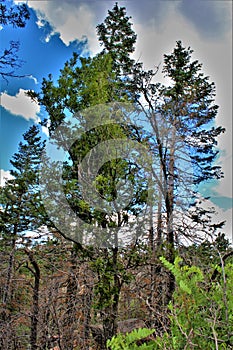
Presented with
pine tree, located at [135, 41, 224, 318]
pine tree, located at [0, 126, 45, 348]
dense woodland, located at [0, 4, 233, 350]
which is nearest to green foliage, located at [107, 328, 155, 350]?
dense woodland, located at [0, 4, 233, 350]

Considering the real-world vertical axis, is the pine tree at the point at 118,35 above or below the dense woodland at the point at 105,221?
above

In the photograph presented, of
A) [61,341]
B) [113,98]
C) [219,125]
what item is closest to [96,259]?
[61,341]

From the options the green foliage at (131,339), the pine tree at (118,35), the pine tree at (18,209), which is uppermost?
the pine tree at (118,35)

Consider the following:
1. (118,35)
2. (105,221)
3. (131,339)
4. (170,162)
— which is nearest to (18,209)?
(170,162)

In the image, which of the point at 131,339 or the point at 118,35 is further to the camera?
the point at 118,35

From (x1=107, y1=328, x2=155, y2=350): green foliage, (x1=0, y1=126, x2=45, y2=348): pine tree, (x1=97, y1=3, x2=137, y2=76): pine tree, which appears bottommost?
(x1=107, y1=328, x2=155, y2=350): green foliage

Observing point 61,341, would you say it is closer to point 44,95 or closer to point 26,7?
point 44,95

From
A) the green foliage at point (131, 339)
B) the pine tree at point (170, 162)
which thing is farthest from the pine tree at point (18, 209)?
the green foliage at point (131, 339)

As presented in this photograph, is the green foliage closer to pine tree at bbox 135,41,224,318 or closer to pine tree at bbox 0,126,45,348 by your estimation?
pine tree at bbox 135,41,224,318

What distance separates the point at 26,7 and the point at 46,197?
4717 mm

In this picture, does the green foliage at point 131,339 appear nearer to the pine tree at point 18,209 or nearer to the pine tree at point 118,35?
the pine tree at point 18,209

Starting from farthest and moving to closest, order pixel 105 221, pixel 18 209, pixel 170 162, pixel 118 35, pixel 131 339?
pixel 118 35 < pixel 18 209 < pixel 170 162 < pixel 105 221 < pixel 131 339

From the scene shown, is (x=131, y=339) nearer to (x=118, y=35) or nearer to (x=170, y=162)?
(x=170, y=162)

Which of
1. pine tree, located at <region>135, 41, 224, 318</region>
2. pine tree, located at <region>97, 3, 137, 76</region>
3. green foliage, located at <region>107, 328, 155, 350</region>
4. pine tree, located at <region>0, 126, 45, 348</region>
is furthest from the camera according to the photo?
pine tree, located at <region>97, 3, 137, 76</region>
